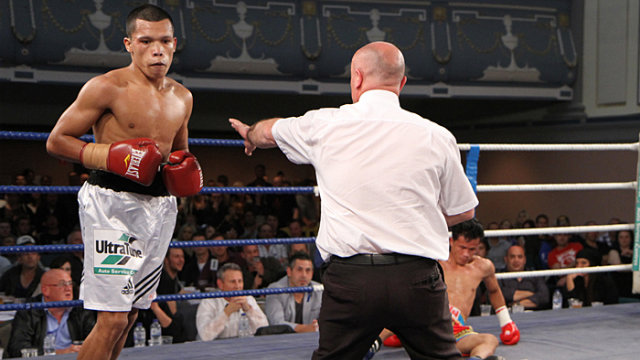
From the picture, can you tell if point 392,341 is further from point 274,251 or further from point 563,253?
point 563,253

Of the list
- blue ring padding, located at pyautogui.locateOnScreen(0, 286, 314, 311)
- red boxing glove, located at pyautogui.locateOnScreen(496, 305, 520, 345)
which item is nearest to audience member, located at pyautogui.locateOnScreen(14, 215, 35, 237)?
blue ring padding, located at pyautogui.locateOnScreen(0, 286, 314, 311)

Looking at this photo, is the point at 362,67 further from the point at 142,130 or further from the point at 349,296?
the point at 142,130

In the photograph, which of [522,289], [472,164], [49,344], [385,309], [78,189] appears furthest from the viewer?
[522,289]

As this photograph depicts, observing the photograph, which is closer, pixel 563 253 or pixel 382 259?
pixel 382 259

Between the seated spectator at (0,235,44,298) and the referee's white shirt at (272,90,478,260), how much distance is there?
299 cm

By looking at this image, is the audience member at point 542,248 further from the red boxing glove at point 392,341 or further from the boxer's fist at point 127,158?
the boxer's fist at point 127,158

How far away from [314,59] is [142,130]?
526 cm

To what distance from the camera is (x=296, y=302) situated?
3.81 m

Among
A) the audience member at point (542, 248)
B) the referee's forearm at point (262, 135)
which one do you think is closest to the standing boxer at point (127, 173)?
the referee's forearm at point (262, 135)

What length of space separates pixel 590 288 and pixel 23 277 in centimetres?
369

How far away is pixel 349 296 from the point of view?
1.47 metres

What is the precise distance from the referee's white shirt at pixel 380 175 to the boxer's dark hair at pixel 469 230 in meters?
1.05

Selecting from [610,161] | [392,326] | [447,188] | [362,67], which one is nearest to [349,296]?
[392,326]

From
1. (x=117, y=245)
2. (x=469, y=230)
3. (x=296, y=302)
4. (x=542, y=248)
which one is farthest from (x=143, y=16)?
(x=542, y=248)
